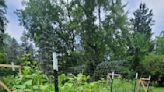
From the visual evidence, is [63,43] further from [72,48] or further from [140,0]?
[140,0]

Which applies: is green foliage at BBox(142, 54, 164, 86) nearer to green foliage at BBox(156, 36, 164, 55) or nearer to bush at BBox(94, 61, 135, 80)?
bush at BBox(94, 61, 135, 80)

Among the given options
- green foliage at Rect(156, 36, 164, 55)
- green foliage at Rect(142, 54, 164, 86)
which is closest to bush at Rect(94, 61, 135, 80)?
green foliage at Rect(142, 54, 164, 86)

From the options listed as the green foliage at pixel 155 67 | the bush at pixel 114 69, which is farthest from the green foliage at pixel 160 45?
the bush at pixel 114 69

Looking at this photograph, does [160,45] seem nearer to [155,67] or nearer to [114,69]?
[155,67]

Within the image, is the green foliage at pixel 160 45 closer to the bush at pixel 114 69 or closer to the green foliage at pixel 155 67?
the green foliage at pixel 155 67

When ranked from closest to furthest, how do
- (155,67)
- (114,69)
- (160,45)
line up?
(114,69), (155,67), (160,45)

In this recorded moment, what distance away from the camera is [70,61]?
22188 mm

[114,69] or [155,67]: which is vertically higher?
[155,67]

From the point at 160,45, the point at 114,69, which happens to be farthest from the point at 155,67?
the point at 160,45

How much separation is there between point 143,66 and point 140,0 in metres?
17.3

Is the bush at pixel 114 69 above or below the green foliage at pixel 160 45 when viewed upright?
below

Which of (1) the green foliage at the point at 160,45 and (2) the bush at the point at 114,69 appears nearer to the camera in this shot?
(2) the bush at the point at 114,69

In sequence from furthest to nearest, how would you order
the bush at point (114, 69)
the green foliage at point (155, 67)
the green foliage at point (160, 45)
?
the green foliage at point (160, 45), the green foliage at point (155, 67), the bush at point (114, 69)

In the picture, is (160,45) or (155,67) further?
(160,45)
